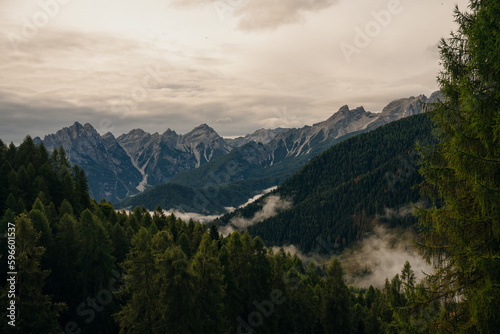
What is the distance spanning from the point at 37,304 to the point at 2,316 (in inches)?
93.4

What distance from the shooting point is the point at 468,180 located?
1163cm

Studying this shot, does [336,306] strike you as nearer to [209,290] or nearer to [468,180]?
[209,290]

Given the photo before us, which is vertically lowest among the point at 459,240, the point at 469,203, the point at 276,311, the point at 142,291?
the point at 276,311

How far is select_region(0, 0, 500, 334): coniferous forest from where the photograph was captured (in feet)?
36.5

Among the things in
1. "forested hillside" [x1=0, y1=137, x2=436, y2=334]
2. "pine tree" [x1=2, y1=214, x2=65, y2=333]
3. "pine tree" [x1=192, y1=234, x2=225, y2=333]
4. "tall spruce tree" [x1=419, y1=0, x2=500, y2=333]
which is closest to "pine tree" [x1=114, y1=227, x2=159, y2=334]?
"forested hillside" [x1=0, y1=137, x2=436, y2=334]

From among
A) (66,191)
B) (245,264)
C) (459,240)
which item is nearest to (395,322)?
(459,240)

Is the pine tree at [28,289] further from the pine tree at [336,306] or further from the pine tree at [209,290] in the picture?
the pine tree at [336,306]

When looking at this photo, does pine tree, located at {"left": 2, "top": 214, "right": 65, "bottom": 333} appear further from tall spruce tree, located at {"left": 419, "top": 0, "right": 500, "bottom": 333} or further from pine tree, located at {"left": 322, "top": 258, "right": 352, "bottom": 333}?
pine tree, located at {"left": 322, "top": 258, "right": 352, "bottom": 333}

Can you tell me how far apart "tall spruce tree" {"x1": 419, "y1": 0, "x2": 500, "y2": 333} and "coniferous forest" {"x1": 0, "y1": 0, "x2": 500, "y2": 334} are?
39 mm

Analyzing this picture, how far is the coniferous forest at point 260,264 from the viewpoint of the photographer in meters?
11.1

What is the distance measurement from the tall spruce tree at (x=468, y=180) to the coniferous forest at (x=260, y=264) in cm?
4

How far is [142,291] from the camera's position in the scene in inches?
1123

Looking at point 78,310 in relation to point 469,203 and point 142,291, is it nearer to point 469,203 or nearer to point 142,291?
point 142,291

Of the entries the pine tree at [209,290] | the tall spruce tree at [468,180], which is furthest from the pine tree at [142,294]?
the tall spruce tree at [468,180]
